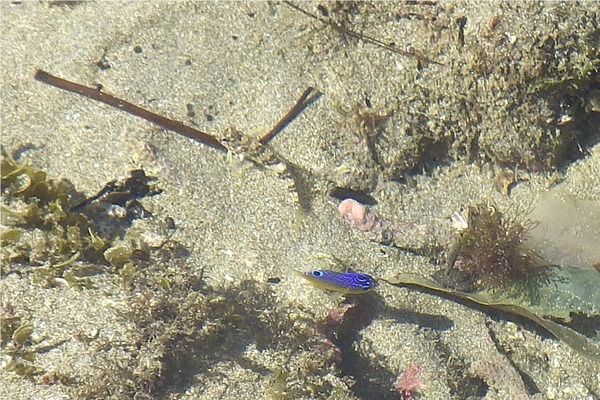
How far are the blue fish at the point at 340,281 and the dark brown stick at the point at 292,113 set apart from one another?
1407mm

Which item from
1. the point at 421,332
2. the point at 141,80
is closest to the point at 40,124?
the point at 141,80

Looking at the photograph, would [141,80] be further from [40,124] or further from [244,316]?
[244,316]

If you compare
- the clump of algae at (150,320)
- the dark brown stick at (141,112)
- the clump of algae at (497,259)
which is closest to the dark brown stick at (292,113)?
the dark brown stick at (141,112)

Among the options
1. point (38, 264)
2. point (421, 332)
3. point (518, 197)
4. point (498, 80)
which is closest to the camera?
point (38, 264)

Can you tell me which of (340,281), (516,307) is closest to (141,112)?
(340,281)

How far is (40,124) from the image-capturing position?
4.66 metres

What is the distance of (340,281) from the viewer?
3877 mm

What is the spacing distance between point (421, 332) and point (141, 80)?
10.1 feet

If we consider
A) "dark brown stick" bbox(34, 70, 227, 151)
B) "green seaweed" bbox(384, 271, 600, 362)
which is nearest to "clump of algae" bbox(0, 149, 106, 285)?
"dark brown stick" bbox(34, 70, 227, 151)

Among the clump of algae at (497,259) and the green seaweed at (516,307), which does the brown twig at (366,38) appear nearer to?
the clump of algae at (497,259)

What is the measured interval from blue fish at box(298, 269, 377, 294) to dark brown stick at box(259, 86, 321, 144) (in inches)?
55.4

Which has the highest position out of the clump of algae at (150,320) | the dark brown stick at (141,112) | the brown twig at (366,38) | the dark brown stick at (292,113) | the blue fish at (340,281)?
the brown twig at (366,38)

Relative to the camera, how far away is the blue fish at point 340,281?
3.87 meters

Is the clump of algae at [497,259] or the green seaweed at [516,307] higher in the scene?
the clump of algae at [497,259]
